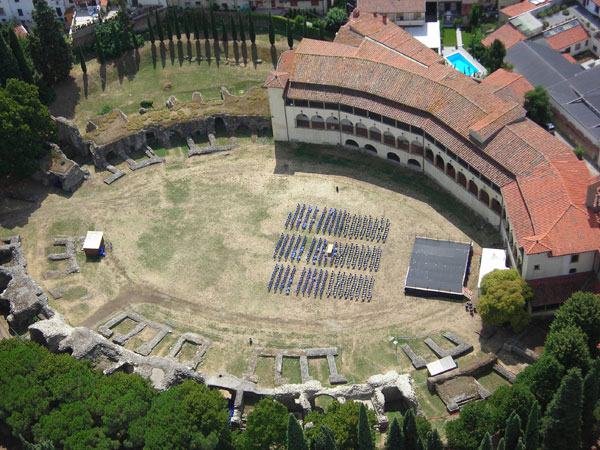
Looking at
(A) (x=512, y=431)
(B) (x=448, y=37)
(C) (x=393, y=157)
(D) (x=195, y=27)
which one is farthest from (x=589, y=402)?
(D) (x=195, y=27)

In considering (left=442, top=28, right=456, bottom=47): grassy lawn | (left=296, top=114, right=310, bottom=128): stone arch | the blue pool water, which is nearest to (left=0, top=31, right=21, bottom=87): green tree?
(left=296, top=114, right=310, bottom=128): stone arch

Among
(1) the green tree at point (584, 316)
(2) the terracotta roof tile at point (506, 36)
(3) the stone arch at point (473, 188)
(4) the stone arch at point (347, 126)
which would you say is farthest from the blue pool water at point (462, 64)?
(1) the green tree at point (584, 316)

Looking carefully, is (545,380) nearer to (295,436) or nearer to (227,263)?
(295,436)

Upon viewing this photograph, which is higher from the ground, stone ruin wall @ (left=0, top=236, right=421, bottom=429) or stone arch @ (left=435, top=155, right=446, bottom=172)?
stone arch @ (left=435, top=155, right=446, bottom=172)

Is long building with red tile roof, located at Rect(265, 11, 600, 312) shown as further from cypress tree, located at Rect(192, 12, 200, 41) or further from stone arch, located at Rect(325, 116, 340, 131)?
cypress tree, located at Rect(192, 12, 200, 41)

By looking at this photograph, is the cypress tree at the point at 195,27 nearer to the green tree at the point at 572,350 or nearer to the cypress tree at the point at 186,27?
the cypress tree at the point at 186,27

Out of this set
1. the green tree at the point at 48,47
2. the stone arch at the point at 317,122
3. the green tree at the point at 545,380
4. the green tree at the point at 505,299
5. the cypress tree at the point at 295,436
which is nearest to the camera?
the cypress tree at the point at 295,436

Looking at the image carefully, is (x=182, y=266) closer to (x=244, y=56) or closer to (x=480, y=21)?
(x=244, y=56)

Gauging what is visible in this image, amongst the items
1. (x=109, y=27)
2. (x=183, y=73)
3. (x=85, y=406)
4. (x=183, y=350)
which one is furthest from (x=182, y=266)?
(x=109, y=27)
